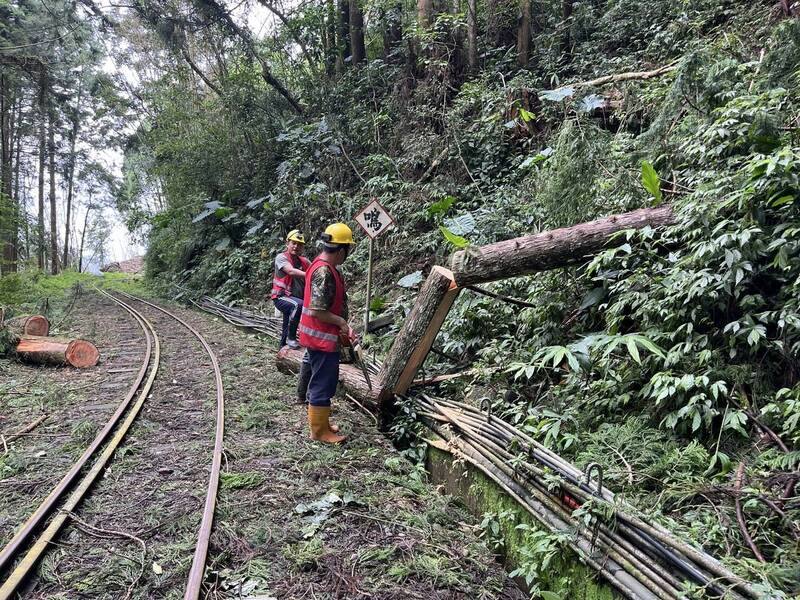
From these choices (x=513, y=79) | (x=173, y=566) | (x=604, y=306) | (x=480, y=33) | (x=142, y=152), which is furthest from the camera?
(x=142, y=152)

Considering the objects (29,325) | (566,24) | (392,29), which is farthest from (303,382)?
(392,29)

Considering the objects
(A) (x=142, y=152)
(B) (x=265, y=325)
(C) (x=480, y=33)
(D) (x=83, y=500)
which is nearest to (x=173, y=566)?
(D) (x=83, y=500)

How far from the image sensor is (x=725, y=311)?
3672 mm

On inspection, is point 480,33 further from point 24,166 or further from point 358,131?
point 24,166

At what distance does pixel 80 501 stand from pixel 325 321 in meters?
2.26

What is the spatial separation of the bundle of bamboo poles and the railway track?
2.06 metres

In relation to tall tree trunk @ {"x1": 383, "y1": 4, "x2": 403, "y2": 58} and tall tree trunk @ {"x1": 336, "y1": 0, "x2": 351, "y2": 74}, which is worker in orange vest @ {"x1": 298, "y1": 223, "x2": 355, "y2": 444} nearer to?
tall tree trunk @ {"x1": 383, "y1": 4, "x2": 403, "y2": 58}

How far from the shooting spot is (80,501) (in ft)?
11.6

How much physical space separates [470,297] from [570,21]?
25.7 ft

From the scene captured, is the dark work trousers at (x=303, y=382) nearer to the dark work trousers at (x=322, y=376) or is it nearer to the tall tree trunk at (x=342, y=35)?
the dark work trousers at (x=322, y=376)

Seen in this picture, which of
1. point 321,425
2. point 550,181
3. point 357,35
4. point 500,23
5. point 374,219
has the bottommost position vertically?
point 321,425

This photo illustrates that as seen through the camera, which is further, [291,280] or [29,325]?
[29,325]

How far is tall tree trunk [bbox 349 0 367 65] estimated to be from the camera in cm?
1522

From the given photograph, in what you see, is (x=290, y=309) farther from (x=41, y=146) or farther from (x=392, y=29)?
(x=41, y=146)
